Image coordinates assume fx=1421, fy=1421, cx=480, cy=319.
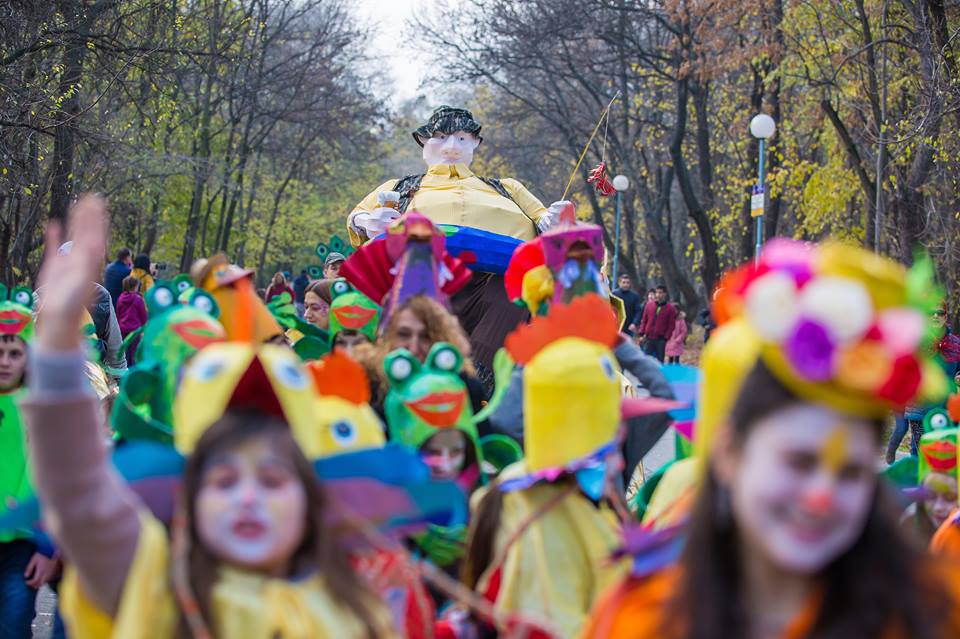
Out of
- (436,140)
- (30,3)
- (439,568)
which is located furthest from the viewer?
(30,3)

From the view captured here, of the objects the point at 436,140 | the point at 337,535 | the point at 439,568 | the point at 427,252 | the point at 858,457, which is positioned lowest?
the point at 439,568

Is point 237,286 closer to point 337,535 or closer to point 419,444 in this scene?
point 419,444

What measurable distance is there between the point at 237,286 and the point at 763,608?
2.98 metres

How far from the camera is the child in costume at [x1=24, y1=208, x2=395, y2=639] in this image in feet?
9.38

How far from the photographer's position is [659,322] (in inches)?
950

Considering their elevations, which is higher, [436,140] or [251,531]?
[436,140]

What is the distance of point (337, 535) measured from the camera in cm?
331

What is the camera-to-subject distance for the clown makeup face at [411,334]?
20.9ft

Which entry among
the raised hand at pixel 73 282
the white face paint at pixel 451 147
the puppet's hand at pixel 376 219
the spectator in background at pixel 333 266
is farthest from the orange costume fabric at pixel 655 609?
the spectator in background at pixel 333 266

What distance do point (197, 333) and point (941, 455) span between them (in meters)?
2.96

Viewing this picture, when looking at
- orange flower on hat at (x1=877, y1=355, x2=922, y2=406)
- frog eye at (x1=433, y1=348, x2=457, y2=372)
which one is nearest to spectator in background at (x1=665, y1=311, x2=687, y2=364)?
frog eye at (x1=433, y1=348, x2=457, y2=372)

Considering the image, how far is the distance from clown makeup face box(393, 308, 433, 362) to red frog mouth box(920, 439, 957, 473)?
2184 mm

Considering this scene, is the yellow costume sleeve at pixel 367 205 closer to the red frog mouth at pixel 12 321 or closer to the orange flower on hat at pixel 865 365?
the red frog mouth at pixel 12 321

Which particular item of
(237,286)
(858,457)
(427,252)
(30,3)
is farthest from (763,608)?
(30,3)
